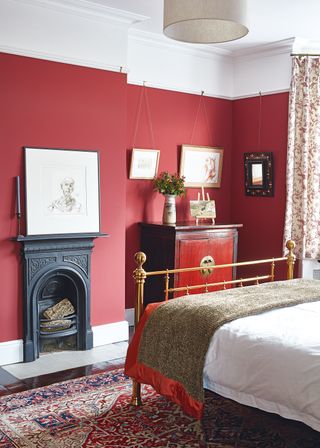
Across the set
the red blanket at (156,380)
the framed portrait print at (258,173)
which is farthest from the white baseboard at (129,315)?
the red blanket at (156,380)

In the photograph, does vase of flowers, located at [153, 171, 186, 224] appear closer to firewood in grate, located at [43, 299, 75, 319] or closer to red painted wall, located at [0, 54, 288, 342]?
red painted wall, located at [0, 54, 288, 342]

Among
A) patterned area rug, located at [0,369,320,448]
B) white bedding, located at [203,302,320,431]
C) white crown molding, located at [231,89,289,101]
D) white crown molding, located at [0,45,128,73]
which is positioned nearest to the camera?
white bedding, located at [203,302,320,431]

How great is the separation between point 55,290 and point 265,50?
3.80m

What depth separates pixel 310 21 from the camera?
5676 mm

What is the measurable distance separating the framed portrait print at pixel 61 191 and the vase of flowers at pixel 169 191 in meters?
0.96

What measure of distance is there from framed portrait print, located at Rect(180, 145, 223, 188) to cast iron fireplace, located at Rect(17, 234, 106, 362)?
6.19 ft

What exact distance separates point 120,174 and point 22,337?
1.87 metres

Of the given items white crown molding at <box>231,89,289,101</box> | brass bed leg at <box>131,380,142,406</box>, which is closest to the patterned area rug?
brass bed leg at <box>131,380,142,406</box>

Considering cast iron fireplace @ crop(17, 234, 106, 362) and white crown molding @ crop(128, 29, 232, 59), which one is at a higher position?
white crown molding @ crop(128, 29, 232, 59)

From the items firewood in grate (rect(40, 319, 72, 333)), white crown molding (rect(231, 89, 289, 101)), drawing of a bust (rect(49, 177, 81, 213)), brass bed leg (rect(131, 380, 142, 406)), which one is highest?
white crown molding (rect(231, 89, 289, 101))

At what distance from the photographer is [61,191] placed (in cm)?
527

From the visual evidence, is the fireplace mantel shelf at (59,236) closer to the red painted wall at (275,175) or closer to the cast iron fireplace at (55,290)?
the cast iron fireplace at (55,290)

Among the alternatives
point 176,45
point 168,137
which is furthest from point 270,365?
point 176,45

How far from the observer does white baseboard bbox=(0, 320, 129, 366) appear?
5000 mm
